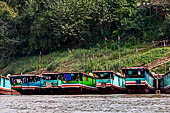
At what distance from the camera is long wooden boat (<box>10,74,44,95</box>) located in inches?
1685

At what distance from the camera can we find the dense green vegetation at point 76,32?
6097 centimetres

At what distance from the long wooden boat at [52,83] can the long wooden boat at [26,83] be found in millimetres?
564

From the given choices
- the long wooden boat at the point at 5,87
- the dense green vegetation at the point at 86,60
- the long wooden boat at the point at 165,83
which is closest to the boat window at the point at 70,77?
the long wooden boat at the point at 5,87

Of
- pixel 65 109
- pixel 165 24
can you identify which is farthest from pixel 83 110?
pixel 165 24

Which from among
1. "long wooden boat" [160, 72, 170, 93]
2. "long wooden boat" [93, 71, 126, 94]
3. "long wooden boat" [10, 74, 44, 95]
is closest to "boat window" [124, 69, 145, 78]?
"long wooden boat" [93, 71, 126, 94]

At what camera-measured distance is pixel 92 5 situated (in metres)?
66.1

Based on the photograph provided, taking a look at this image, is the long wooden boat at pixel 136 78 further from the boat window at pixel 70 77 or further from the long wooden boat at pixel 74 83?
the boat window at pixel 70 77

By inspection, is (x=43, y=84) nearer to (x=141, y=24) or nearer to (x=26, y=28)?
(x=141, y=24)

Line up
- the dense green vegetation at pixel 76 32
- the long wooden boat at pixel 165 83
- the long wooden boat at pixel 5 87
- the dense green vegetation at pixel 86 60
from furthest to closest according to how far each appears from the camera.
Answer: the dense green vegetation at pixel 76 32, the dense green vegetation at pixel 86 60, the long wooden boat at pixel 5 87, the long wooden boat at pixel 165 83

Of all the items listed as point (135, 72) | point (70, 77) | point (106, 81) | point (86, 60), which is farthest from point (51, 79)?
point (86, 60)

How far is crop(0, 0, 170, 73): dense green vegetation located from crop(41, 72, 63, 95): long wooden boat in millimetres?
13897

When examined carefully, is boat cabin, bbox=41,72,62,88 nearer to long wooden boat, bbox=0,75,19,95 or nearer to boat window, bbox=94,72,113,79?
long wooden boat, bbox=0,75,19,95

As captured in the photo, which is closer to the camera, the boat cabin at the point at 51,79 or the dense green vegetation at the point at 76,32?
the boat cabin at the point at 51,79

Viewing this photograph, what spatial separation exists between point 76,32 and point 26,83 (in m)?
24.1
